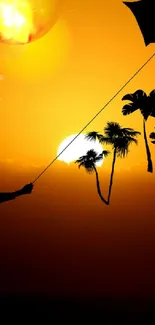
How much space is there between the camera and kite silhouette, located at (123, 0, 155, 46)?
6.72 meters

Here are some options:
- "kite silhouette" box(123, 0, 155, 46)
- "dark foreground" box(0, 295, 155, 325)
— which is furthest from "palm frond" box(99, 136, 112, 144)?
"kite silhouette" box(123, 0, 155, 46)

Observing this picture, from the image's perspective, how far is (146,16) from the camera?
6.85m

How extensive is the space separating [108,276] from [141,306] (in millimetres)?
1758

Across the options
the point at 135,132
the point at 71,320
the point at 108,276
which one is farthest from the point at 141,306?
the point at 135,132

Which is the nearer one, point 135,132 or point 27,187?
point 27,187

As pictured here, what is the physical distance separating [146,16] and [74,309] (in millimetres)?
11448

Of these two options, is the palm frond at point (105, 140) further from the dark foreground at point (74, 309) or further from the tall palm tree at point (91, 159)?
the dark foreground at point (74, 309)

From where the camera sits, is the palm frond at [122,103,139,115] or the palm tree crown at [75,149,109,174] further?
the palm tree crown at [75,149,109,174]

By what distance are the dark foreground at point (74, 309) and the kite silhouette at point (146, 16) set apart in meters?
10.2

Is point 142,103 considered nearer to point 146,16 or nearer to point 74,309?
point 146,16

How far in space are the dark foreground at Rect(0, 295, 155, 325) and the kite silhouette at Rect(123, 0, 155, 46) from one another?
10.2 meters

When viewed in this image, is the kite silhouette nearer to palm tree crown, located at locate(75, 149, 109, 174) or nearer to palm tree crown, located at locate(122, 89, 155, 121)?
palm tree crown, located at locate(122, 89, 155, 121)

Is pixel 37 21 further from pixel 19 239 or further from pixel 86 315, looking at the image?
pixel 86 315

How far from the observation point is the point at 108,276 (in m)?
14.8
